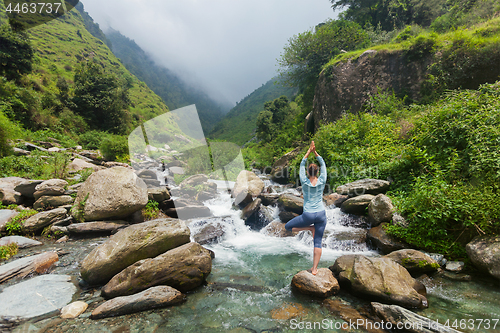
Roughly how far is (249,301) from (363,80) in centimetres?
2105

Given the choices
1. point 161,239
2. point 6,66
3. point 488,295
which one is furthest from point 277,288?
point 6,66

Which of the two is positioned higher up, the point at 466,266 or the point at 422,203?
the point at 422,203

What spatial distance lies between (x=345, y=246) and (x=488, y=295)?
3350 millimetres

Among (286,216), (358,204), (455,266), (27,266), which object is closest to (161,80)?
(286,216)

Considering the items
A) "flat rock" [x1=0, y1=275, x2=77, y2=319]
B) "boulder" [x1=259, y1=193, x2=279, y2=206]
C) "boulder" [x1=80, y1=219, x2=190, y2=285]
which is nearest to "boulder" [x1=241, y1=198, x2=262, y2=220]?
"boulder" [x1=259, y1=193, x2=279, y2=206]

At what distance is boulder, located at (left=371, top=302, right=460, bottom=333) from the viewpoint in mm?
3029

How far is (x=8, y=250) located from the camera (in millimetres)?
5676

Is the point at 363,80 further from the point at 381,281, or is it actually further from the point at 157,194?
the point at 157,194

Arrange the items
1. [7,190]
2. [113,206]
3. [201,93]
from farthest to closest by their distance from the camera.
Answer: [201,93], [7,190], [113,206]

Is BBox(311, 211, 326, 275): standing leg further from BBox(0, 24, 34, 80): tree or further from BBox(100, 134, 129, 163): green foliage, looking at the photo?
BBox(0, 24, 34, 80): tree

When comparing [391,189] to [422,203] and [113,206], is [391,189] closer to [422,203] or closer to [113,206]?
[422,203]

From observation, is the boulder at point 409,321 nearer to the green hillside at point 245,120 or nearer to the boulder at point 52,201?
the boulder at point 52,201

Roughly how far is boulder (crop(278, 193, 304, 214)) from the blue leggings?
5.13 metres

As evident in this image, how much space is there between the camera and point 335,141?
43.1ft
